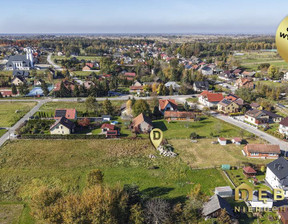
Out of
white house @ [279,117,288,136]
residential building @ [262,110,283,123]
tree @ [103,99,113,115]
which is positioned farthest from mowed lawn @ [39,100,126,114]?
white house @ [279,117,288,136]

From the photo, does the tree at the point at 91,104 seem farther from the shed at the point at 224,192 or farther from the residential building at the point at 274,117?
the residential building at the point at 274,117

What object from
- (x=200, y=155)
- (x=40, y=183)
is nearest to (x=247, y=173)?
(x=200, y=155)

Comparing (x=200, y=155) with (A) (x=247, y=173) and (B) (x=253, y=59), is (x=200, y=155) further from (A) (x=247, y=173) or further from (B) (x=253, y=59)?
(B) (x=253, y=59)

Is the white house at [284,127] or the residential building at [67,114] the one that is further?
the residential building at [67,114]

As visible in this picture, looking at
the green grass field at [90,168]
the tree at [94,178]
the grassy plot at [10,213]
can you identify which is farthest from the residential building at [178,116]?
the grassy plot at [10,213]

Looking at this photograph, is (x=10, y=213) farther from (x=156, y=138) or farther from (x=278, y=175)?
(x=278, y=175)

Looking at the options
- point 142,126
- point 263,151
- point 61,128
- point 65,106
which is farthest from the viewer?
point 65,106

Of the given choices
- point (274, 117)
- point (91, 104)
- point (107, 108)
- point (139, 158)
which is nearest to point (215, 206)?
point (139, 158)

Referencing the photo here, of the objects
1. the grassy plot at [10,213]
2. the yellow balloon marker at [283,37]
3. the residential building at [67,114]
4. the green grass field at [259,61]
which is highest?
the yellow balloon marker at [283,37]
